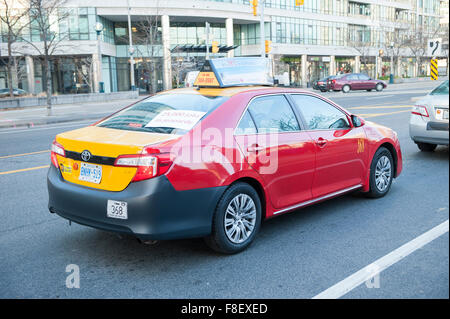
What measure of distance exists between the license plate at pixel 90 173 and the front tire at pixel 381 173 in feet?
11.4

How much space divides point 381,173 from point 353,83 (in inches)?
1380

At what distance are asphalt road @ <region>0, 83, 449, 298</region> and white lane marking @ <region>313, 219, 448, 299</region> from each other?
0.05 m

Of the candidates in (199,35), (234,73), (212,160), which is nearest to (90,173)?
(212,160)

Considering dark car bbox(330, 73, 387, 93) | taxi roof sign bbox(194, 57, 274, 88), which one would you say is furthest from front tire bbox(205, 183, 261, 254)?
dark car bbox(330, 73, 387, 93)

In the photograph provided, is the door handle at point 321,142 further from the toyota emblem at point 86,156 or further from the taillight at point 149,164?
the toyota emblem at point 86,156

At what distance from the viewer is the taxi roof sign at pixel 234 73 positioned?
513 centimetres

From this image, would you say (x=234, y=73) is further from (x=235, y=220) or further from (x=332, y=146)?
(x=235, y=220)

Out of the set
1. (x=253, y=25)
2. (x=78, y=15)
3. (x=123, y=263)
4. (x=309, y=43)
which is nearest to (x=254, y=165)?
(x=123, y=263)

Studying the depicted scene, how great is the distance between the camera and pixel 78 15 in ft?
151

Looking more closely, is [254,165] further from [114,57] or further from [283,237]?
[114,57]

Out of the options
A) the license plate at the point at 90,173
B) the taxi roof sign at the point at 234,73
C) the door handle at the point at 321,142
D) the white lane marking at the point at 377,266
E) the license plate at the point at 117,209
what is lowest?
the white lane marking at the point at 377,266

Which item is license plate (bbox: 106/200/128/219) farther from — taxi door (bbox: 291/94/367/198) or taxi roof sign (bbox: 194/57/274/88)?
taxi door (bbox: 291/94/367/198)

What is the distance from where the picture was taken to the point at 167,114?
450cm

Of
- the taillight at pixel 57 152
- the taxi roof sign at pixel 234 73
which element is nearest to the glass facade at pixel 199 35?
the taxi roof sign at pixel 234 73
